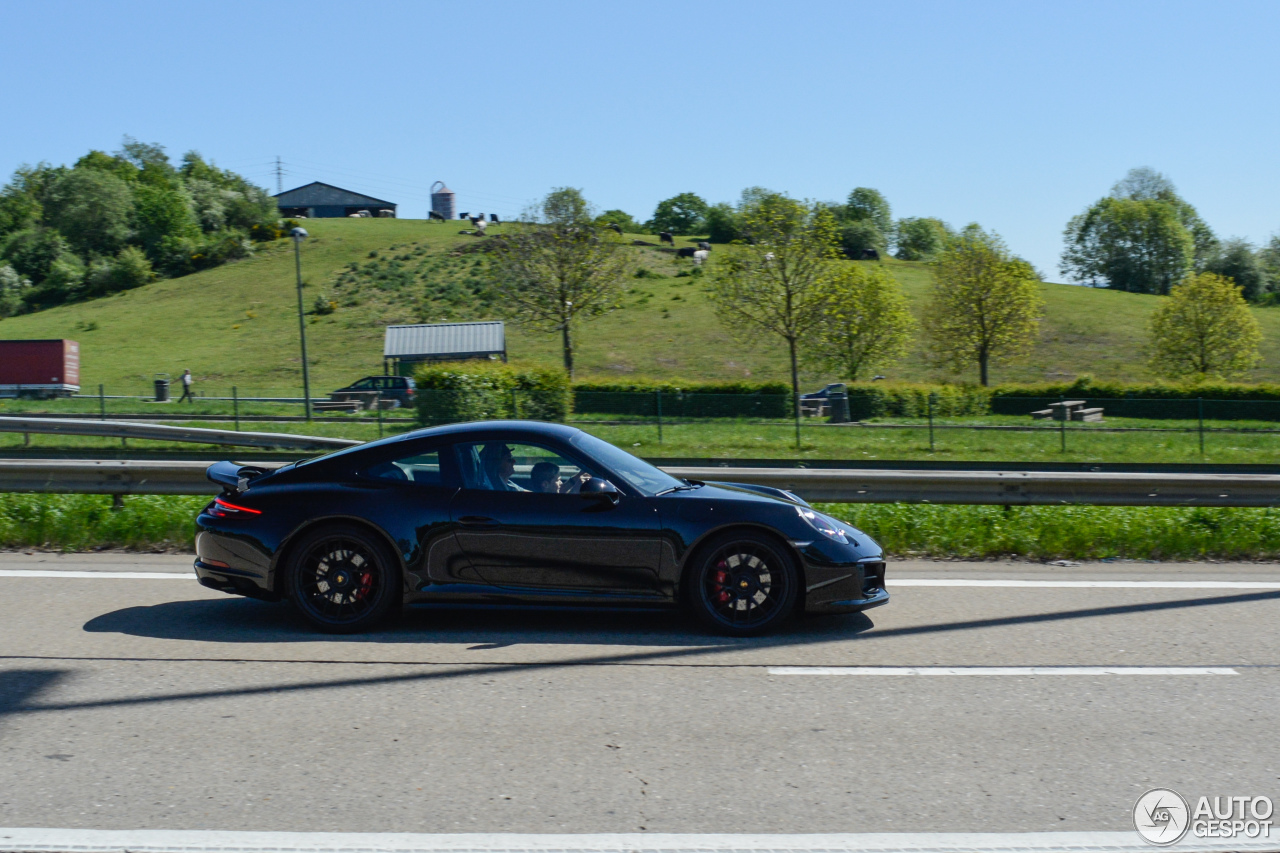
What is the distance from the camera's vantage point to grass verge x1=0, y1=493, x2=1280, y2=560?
30.3ft

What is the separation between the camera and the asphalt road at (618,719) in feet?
12.6

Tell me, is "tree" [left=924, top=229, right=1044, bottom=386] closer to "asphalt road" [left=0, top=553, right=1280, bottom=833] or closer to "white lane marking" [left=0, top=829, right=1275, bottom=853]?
"asphalt road" [left=0, top=553, right=1280, bottom=833]

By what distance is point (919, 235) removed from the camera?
436 ft

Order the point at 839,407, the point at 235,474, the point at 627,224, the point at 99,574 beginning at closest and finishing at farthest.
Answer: the point at 235,474
the point at 99,574
the point at 839,407
the point at 627,224

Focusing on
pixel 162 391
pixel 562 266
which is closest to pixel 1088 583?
pixel 162 391

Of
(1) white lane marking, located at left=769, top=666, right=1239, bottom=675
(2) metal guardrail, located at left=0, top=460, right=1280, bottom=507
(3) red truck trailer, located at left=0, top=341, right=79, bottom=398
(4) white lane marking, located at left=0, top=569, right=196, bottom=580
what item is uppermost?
(3) red truck trailer, located at left=0, top=341, right=79, bottom=398

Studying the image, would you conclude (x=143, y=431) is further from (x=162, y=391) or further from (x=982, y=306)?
(x=982, y=306)

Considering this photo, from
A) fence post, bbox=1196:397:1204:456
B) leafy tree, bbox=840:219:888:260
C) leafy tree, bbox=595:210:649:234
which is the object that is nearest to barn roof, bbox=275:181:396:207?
leafy tree, bbox=595:210:649:234

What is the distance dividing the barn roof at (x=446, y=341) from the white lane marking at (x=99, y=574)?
3830 cm

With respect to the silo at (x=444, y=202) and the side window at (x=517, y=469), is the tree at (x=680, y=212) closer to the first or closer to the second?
the silo at (x=444, y=202)

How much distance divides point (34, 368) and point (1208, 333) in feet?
169

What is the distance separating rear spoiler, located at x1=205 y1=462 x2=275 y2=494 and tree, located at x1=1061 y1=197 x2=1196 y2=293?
110193 millimetres

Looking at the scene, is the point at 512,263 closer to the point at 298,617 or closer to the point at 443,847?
the point at 298,617

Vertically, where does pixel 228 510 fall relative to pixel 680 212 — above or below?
below
